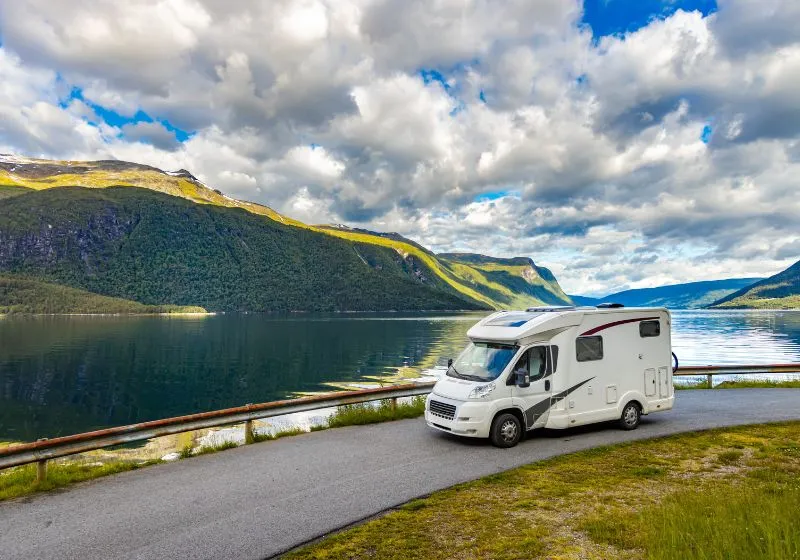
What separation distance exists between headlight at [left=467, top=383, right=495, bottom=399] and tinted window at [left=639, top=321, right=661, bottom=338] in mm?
5198

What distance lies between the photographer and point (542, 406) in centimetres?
1270

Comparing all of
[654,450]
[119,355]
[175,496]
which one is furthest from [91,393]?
[654,450]

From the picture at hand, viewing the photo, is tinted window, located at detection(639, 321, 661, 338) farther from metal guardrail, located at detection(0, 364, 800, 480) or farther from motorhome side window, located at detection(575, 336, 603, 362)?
metal guardrail, located at detection(0, 364, 800, 480)

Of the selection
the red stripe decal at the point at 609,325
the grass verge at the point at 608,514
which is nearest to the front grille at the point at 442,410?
the grass verge at the point at 608,514

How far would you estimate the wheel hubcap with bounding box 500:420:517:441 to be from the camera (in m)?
12.2

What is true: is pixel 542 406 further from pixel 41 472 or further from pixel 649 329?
pixel 41 472

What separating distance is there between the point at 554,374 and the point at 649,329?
3.75 metres

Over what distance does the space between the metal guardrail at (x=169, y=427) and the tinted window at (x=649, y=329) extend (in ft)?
21.8

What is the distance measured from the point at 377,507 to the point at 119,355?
243 feet

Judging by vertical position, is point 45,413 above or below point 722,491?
below

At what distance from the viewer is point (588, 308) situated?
14312 mm

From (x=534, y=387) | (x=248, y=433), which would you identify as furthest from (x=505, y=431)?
(x=248, y=433)

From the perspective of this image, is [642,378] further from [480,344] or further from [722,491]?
[722,491]

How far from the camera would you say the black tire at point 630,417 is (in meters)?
14.1
